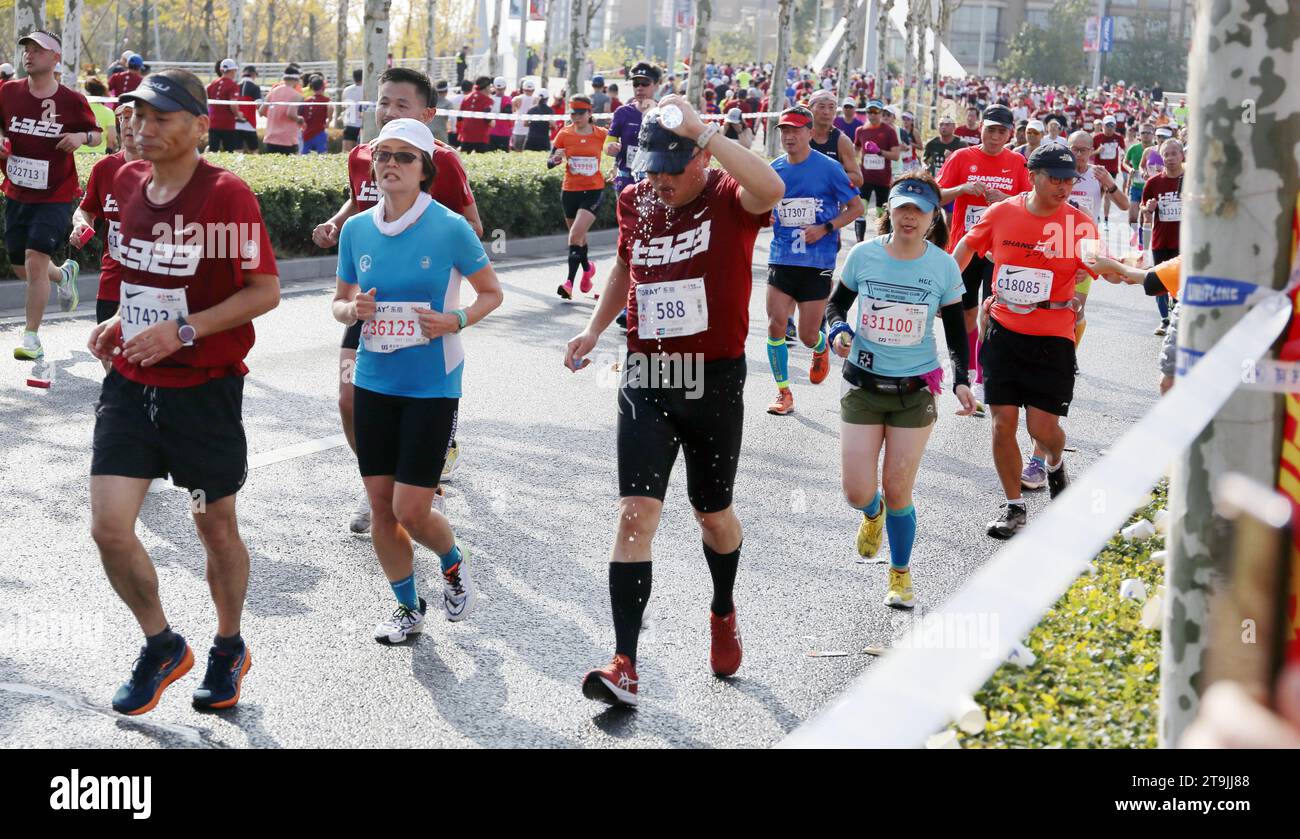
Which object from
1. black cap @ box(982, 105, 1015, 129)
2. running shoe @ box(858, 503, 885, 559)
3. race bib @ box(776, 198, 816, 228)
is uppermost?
black cap @ box(982, 105, 1015, 129)

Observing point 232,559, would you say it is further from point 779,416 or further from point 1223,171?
point 779,416

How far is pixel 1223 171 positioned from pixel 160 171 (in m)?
3.23

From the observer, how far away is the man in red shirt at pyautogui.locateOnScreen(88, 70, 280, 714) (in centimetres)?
496

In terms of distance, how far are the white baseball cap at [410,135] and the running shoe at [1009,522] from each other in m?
3.52

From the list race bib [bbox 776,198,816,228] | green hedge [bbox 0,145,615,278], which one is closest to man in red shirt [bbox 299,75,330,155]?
green hedge [bbox 0,145,615,278]

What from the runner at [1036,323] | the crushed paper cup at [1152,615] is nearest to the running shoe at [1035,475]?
the runner at [1036,323]

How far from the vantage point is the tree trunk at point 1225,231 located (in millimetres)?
3299

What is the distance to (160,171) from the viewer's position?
16.7 ft

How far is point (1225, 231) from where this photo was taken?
339cm

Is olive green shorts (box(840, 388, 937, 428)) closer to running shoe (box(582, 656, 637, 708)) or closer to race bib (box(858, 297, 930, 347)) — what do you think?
race bib (box(858, 297, 930, 347))

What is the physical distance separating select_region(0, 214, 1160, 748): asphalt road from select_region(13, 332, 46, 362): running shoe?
0.14 metres

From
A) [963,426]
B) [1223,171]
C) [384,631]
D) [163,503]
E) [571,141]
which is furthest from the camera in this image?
[571,141]

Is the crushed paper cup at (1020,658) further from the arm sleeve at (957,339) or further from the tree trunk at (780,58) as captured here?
the tree trunk at (780,58)
